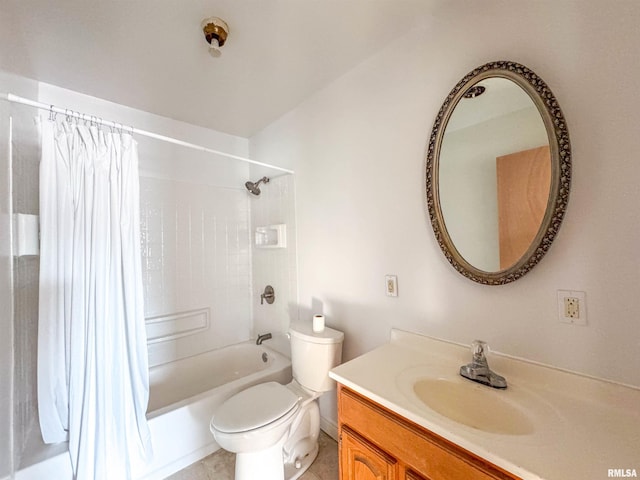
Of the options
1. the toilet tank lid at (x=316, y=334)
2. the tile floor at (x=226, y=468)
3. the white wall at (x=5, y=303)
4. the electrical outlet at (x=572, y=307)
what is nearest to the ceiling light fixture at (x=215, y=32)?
the white wall at (x=5, y=303)

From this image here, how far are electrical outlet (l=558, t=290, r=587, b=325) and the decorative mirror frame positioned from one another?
136 mm

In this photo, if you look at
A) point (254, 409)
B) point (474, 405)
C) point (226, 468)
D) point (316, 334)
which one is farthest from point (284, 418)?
point (474, 405)

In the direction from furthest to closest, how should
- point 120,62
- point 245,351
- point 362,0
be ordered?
point 245,351, point 120,62, point 362,0

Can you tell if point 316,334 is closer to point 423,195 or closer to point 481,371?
point 481,371

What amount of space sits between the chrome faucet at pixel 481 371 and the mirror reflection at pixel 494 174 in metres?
0.32

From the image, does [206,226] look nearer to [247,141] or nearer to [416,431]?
[247,141]

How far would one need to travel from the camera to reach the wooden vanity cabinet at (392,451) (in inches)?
26.6

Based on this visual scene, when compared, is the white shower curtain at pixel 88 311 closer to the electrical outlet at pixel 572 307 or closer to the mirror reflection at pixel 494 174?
the mirror reflection at pixel 494 174

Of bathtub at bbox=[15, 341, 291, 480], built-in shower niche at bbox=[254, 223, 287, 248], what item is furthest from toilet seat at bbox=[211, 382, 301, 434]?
built-in shower niche at bbox=[254, 223, 287, 248]

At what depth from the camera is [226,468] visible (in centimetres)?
148

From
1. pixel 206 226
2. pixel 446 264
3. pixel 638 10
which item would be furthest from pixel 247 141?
pixel 638 10

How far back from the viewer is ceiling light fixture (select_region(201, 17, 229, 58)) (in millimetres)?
1185

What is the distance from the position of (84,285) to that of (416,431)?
5.18 feet

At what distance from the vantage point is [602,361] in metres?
0.80
